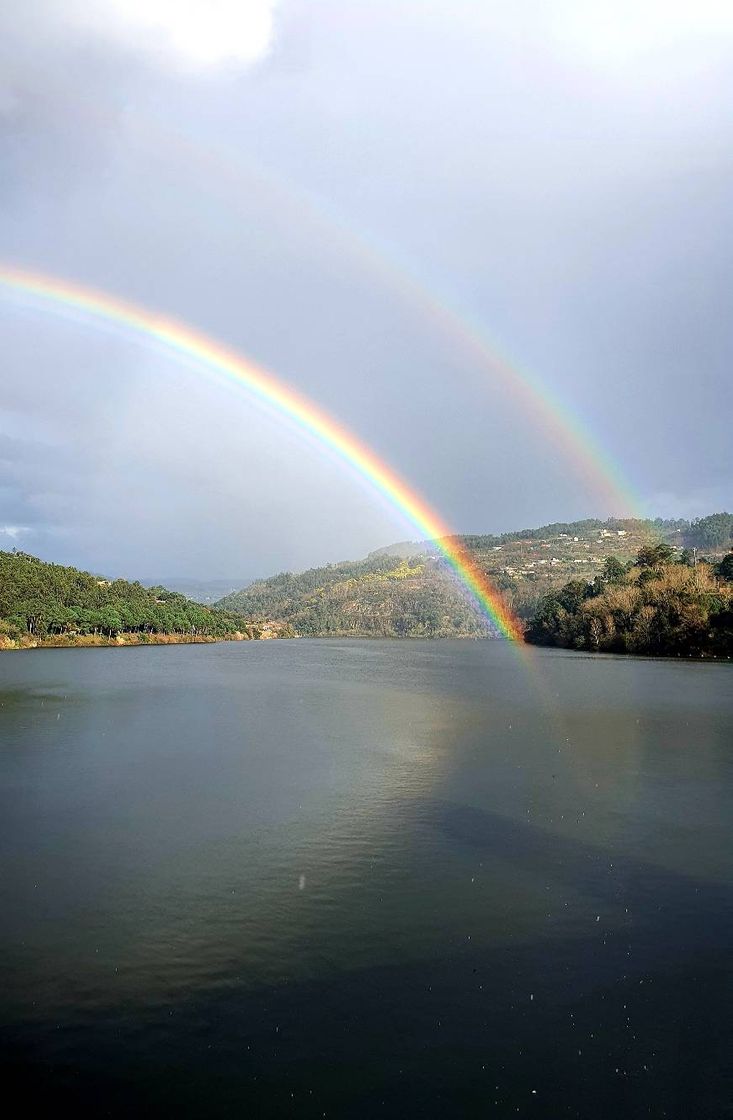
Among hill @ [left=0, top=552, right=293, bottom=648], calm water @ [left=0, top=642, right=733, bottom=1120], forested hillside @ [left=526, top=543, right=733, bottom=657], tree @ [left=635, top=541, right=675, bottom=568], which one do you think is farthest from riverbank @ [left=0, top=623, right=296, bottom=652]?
calm water @ [left=0, top=642, right=733, bottom=1120]

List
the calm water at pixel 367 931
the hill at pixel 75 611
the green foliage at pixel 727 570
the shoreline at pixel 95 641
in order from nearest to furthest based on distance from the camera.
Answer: the calm water at pixel 367 931 → the green foliage at pixel 727 570 → the shoreline at pixel 95 641 → the hill at pixel 75 611

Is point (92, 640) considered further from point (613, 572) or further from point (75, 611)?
point (613, 572)

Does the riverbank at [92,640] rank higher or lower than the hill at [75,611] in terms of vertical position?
lower

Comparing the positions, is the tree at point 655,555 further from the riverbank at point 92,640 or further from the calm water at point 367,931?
the calm water at point 367,931

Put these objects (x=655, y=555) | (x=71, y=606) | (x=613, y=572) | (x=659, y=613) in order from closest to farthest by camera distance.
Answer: (x=659, y=613) → (x=655, y=555) → (x=71, y=606) → (x=613, y=572)

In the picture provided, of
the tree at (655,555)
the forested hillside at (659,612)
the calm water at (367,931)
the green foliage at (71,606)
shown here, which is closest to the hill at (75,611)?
the green foliage at (71,606)

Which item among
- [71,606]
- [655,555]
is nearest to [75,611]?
[71,606]
